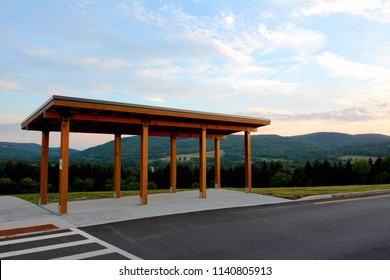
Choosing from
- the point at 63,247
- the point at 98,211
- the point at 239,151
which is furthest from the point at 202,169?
the point at 239,151

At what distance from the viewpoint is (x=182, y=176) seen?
193 feet

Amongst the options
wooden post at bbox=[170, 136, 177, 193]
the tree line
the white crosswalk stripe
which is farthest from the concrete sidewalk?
the tree line

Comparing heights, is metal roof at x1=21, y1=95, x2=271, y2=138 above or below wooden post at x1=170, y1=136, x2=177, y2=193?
above

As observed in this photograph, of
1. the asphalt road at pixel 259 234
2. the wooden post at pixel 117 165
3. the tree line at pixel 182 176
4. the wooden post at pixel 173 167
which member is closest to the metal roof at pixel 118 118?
the wooden post at pixel 117 165

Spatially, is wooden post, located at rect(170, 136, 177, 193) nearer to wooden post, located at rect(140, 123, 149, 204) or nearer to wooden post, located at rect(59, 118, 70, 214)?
wooden post, located at rect(140, 123, 149, 204)

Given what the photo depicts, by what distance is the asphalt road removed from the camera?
6.16 metres

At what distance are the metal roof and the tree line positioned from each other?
37.8m

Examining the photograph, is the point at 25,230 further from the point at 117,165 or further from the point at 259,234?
the point at 117,165

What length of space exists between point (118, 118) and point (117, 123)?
21.6 inches

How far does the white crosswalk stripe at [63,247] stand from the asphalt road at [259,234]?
0.92 feet

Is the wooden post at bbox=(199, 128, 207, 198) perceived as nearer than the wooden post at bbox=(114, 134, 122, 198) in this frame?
Yes

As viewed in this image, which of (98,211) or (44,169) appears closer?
(98,211)

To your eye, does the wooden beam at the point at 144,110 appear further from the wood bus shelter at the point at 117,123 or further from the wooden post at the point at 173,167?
the wooden post at the point at 173,167

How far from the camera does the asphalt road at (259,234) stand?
6164 mm
